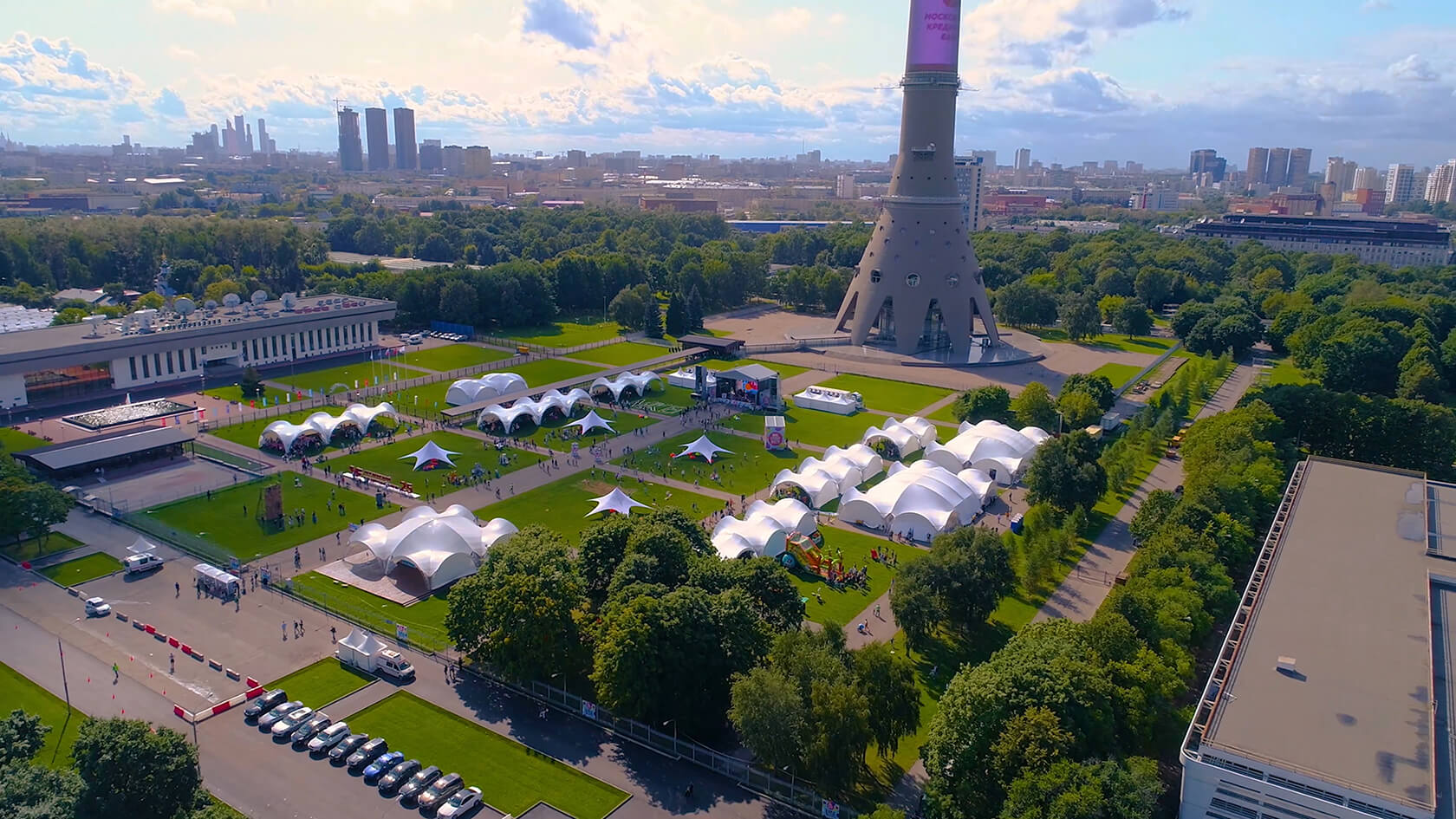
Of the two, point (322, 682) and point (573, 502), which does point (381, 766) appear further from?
point (573, 502)

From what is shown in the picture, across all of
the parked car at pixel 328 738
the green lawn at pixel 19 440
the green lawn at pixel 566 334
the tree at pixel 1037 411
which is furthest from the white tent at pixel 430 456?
the tree at pixel 1037 411

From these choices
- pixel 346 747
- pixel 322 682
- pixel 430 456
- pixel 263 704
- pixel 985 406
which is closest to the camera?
pixel 346 747

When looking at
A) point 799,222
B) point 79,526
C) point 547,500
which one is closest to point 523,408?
point 547,500

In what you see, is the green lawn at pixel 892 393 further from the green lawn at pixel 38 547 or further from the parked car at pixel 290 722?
the green lawn at pixel 38 547

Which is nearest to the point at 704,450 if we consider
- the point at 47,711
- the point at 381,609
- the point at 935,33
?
the point at 381,609

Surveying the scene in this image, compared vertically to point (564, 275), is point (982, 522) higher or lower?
lower

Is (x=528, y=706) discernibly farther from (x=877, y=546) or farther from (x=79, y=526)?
(x=79, y=526)
